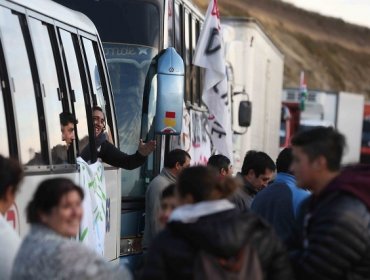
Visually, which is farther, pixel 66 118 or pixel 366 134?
pixel 366 134

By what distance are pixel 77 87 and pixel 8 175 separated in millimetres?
2989

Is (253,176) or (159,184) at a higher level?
(253,176)

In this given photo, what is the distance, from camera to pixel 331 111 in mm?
38656

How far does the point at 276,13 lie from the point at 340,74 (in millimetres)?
12415

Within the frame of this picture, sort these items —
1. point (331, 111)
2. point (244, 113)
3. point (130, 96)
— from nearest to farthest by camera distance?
point (130, 96) < point (244, 113) < point (331, 111)

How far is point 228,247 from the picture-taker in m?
3.50

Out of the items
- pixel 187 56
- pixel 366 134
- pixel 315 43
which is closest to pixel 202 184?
pixel 187 56

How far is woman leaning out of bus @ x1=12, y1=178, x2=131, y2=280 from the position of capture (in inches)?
141

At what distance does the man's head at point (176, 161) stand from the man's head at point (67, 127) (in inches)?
64.8

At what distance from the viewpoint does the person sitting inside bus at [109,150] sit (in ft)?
24.5

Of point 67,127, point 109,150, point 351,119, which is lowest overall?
point 351,119

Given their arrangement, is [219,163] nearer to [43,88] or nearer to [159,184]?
[159,184]

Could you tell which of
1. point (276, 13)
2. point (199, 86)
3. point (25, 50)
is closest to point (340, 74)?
point (276, 13)

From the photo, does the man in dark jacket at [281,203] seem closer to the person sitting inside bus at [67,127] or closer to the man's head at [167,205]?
the man's head at [167,205]
